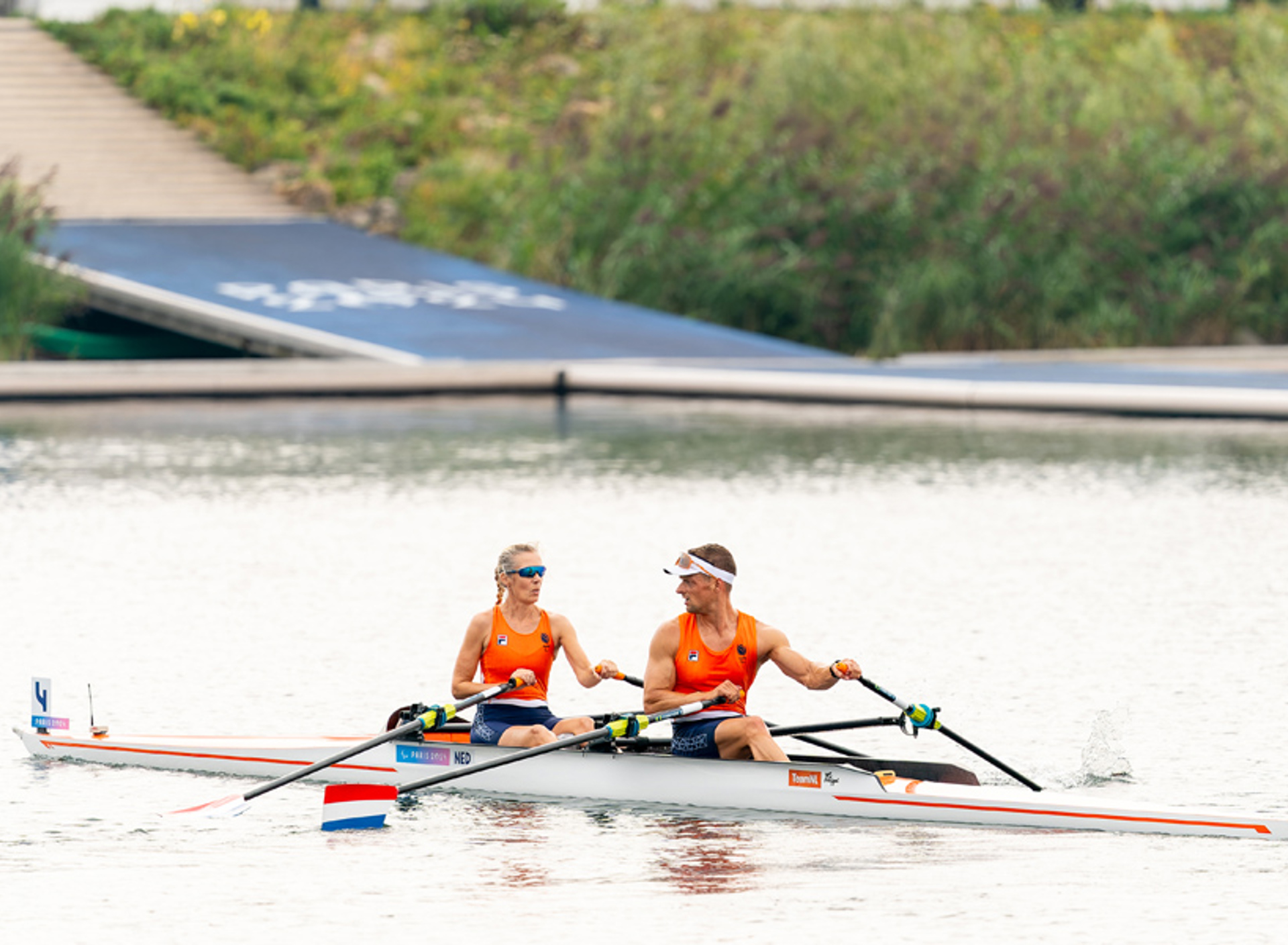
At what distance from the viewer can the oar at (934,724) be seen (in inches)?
380

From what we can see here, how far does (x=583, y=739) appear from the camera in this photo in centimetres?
964

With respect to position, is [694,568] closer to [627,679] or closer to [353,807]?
[627,679]

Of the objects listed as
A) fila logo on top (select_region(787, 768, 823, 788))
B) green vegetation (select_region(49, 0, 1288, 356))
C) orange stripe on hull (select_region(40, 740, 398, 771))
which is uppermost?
green vegetation (select_region(49, 0, 1288, 356))

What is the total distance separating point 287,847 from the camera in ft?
30.3

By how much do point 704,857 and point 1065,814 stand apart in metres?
1.43

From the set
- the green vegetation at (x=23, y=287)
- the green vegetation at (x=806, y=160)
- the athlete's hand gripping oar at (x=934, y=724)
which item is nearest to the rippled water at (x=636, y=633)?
the athlete's hand gripping oar at (x=934, y=724)

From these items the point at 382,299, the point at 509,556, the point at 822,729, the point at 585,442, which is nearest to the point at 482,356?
the point at 382,299

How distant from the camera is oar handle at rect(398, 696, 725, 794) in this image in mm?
9555

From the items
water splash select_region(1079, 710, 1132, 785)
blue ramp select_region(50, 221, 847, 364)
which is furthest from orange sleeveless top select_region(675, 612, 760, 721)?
blue ramp select_region(50, 221, 847, 364)

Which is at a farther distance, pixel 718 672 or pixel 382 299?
pixel 382 299

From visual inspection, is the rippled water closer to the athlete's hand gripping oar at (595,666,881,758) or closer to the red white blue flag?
the red white blue flag

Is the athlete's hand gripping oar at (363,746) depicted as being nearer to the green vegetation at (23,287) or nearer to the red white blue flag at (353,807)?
the red white blue flag at (353,807)

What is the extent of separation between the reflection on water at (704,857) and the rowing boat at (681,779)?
0.23 meters

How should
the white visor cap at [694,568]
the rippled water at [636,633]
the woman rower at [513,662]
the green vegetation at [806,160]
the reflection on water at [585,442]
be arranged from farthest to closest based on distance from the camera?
the green vegetation at [806,160] < the reflection on water at [585,442] < the woman rower at [513,662] < the white visor cap at [694,568] < the rippled water at [636,633]
